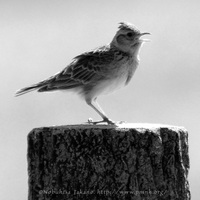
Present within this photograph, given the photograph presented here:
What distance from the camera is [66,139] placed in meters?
4.75

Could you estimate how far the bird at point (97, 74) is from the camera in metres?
7.26

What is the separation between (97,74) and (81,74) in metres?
0.25

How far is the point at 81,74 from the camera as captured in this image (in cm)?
729

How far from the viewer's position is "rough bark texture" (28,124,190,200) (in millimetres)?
4602

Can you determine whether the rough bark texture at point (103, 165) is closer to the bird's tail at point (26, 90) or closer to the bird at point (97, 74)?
the bird at point (97, 74)

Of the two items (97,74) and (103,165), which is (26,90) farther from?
(103,165)

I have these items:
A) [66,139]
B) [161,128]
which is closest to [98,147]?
[66,139]

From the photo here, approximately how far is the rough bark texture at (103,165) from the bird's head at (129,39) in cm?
303

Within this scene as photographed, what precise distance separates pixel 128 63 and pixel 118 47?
372mm

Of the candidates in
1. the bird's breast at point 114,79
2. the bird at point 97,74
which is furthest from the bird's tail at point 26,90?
the bird's breast at point 114,79

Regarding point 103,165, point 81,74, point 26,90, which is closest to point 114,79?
point 81,74

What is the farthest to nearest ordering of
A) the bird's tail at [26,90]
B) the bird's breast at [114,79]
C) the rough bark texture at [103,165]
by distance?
the bird's tail at [26,90] < the bird's breast at [114,79] < the rough bark texture at [103,165]

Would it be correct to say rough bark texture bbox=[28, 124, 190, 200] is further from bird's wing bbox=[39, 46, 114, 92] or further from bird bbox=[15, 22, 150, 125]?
bird's wing bbox=[39, 46, 114, 92]

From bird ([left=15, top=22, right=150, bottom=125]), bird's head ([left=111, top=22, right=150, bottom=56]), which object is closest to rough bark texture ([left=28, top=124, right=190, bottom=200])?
bird ([left=15, top=22, right=150, bottom=125])
